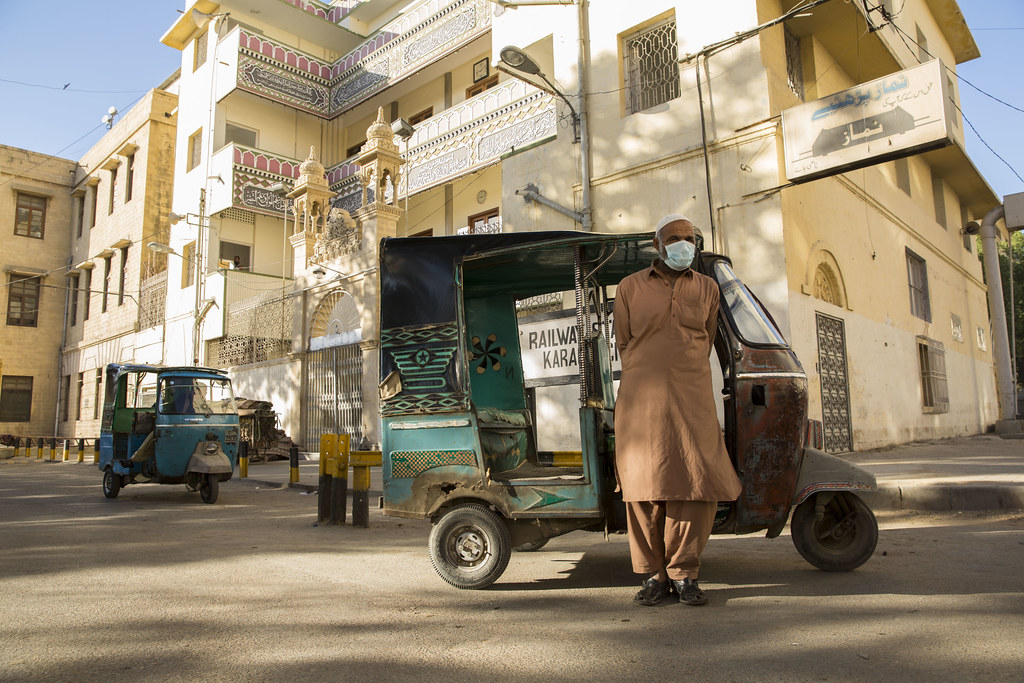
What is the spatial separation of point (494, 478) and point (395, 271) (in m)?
1.46

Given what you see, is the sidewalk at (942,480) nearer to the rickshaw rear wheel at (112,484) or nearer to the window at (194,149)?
the rickshaw rear wheel at (112,484)

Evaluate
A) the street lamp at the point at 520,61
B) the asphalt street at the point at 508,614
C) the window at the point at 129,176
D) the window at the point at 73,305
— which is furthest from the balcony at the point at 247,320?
the window at the point at 73,305

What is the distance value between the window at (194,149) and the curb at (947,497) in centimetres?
2369

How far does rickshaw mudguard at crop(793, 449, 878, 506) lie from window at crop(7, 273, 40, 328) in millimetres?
35760

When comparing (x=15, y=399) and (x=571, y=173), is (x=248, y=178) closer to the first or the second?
(x=571, y=173)

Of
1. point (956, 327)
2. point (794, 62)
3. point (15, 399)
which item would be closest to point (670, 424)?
point (794, 62)

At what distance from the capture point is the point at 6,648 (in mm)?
3051

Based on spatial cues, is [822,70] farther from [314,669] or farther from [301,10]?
[301,10]

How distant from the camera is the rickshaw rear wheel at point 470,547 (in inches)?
160

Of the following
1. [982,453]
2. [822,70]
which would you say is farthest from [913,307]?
[822,70]

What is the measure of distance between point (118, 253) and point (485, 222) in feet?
62.8

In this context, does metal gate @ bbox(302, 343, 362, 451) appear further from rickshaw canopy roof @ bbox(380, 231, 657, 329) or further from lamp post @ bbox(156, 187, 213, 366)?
rickshaw canopy roof @ bbox(380, 231, 657, 329)

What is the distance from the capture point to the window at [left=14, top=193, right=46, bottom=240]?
104ft

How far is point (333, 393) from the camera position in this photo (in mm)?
17266
